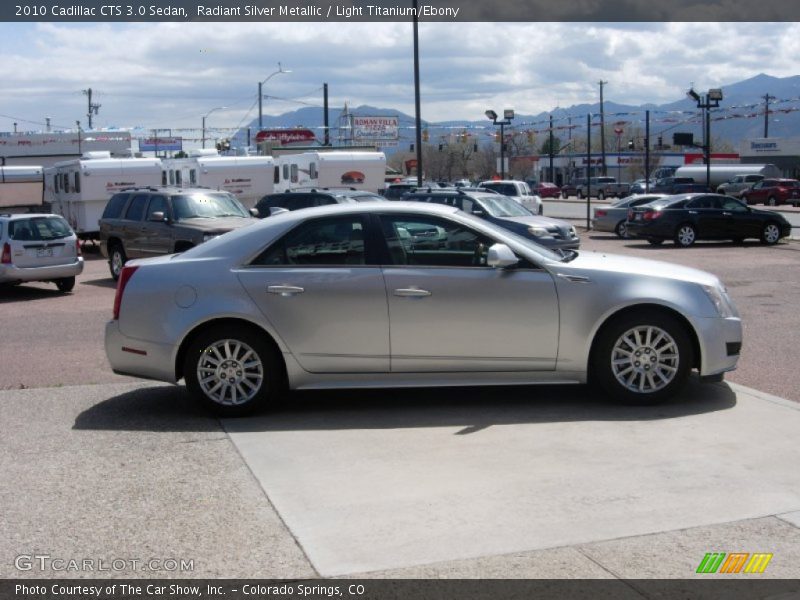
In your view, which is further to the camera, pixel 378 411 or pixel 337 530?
pixel 378 411

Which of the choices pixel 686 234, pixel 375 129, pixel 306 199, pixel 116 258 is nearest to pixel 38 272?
pixel 116 258

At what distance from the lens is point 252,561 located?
4.88 meters

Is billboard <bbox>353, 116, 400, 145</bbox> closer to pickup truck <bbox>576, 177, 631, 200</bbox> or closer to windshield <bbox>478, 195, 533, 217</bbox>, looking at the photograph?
pickup truck <bbox>576, 177, 631, 200</bbox>

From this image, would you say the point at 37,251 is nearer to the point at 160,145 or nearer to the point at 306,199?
the point at 306,199

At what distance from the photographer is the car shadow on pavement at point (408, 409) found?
7516 mm

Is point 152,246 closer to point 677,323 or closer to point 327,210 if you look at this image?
point 327,210

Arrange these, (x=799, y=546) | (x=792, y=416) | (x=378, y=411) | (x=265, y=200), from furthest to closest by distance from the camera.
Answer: (x=265, y=200) < (x=378, y=411) < (x=792, y=416) < (x=799, y=546)

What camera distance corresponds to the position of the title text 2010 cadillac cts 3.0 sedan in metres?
7.68

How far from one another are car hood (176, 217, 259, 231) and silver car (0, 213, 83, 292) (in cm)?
228

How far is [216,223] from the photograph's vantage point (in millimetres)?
18203

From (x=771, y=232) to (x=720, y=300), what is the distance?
20.8 meters

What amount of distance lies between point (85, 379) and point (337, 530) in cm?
511
